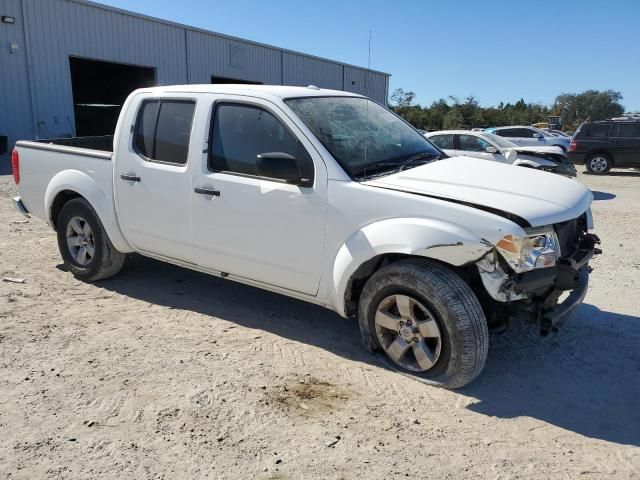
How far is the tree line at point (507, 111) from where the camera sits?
185 ft

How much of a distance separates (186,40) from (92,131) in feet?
18.5

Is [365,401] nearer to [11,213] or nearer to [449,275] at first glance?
[449,275]

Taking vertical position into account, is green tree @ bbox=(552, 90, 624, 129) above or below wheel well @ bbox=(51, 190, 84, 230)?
above

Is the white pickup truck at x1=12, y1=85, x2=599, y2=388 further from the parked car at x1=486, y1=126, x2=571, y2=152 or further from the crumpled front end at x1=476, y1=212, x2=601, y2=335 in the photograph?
the parked car at x1=486, y1=126, x2=571, y2=152

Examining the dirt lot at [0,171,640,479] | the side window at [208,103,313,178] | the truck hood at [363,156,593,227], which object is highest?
the side window at [208,103,313,178]

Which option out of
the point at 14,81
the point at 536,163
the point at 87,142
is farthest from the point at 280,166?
the point at 14,81

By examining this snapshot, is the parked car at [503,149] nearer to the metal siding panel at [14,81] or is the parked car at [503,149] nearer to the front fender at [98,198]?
the front fender at [98,198]

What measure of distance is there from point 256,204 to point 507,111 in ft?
211

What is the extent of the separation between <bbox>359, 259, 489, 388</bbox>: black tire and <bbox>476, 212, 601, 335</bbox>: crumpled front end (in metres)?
0.17

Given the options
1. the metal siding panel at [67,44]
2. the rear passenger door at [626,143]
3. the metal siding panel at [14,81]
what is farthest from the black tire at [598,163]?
the metal siding panel at [14,81]

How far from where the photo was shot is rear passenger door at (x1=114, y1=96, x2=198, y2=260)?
14.9 feet

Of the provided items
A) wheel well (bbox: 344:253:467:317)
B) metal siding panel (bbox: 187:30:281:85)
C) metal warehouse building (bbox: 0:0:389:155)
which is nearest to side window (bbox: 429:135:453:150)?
wheel well (bbox: 344:253:467:317)

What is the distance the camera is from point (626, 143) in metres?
17.5

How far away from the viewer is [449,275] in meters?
3.41
